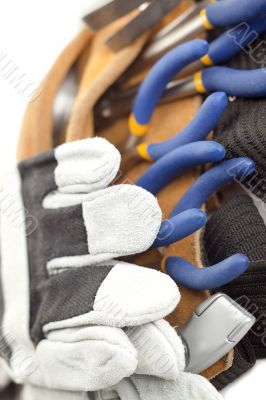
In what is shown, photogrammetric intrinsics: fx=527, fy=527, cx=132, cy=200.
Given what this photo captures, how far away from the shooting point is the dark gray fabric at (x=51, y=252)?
0.38 m

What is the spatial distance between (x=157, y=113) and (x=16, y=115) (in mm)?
210

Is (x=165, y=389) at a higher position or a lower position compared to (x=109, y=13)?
lower

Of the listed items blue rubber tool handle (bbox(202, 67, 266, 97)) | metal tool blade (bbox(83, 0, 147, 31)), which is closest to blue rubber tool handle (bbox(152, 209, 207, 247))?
blue rubber tool handle (bbox(202, 67, 266, 97))

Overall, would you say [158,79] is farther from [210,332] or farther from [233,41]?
[210,332]

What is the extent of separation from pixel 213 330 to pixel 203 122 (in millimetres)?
154

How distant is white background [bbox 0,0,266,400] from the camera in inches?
24.2

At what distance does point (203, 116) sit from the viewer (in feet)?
1.31

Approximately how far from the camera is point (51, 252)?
0.42 metres

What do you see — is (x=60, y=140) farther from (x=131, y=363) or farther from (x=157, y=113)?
(x=131, y=363)

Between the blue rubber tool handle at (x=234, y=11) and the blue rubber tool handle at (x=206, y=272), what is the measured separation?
186 millimetres

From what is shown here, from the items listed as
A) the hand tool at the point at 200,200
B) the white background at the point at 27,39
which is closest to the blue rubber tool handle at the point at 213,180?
the hand tool at the point at 200,200

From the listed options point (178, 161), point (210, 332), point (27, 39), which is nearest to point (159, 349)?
point (210, 332)

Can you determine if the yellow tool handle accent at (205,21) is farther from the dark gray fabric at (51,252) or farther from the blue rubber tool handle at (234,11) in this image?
the dark gray fabric at (51,252)

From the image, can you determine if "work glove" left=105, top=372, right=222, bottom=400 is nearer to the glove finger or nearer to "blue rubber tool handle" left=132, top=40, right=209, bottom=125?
the glove finger
